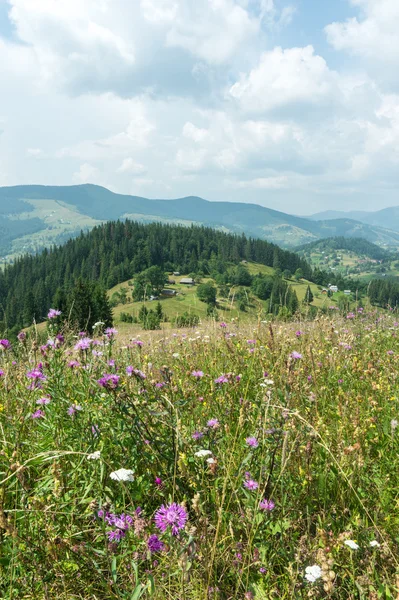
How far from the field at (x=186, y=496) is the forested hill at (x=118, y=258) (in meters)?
115

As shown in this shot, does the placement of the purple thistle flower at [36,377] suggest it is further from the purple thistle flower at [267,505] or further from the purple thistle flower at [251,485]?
the purple thistle flower at [267,505]

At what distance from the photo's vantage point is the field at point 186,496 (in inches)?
71.0

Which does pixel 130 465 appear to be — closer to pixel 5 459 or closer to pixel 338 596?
pixel 5 459

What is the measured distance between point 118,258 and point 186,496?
530ft

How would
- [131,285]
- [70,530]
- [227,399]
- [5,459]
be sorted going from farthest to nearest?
[131,285]
[227,399]
[5,459]
[70,530]

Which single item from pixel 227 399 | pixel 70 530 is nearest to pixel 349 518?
pixel 227 399

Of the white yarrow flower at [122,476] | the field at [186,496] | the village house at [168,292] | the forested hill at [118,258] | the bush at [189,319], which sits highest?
the white yarrow flower at [122,476]

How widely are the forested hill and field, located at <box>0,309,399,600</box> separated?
377 ft

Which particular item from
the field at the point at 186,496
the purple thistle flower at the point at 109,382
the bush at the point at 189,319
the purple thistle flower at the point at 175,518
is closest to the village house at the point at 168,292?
the bush at the point at 189,319

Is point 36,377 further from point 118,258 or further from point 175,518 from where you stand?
point 118,258

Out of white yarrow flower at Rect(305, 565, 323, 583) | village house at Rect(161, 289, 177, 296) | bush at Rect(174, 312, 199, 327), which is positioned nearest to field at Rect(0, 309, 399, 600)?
white yarrow flower at Rect(305, 565, 323, 583)

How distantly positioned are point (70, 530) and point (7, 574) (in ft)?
1.16

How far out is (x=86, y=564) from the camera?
1.96 metres

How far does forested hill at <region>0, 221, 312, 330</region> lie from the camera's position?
13162 cm
